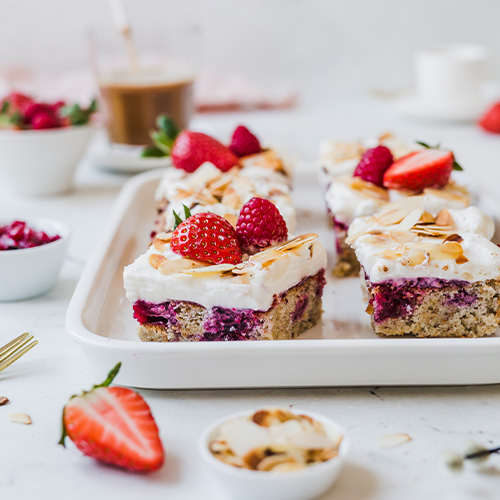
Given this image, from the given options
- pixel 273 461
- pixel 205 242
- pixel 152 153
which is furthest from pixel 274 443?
pixel 152 153

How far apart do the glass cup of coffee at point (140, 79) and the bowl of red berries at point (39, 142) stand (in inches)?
11.7

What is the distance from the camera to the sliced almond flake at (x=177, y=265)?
5.63 ft

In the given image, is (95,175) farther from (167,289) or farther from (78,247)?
(167,289)

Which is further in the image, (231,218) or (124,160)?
(124,160)

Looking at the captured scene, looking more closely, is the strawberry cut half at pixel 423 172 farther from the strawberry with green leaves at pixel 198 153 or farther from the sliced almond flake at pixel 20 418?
the sliced almond flake at pixel 20 418

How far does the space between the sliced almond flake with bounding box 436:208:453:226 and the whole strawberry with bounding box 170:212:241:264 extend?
550 mm

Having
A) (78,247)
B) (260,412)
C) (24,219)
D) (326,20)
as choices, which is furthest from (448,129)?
(260,412)

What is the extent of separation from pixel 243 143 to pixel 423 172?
658 mm

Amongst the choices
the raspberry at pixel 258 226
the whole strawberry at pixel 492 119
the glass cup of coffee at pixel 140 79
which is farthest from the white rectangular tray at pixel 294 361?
the whole strawberry at pixel 492 119

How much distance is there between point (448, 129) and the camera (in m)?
3.99

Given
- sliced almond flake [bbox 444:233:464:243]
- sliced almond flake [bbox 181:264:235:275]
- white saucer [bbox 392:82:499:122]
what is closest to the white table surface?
sliced almond flake [bbox 181:264:235:275]

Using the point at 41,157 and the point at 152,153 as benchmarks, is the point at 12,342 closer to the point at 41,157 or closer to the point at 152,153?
the point at 152,153

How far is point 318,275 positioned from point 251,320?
0.30 m

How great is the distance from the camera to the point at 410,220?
1.97 m
